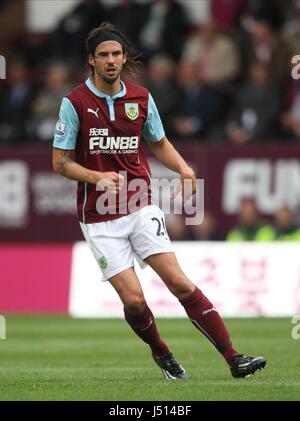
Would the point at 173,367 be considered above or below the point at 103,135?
below

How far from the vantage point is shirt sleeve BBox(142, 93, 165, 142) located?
9.66 m

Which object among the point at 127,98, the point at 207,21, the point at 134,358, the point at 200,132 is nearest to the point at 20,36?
the point at 207,21

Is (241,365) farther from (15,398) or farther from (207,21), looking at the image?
→ (207,21)

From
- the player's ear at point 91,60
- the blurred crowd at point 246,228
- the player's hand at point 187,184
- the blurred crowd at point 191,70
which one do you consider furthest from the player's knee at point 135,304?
the blurred crowd at point 191,70

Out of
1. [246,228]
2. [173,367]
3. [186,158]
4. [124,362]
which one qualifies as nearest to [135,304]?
[173,367]

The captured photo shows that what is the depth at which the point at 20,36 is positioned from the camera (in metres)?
24.2

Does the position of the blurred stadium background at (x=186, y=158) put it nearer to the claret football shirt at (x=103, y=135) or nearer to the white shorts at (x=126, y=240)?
the white shorts at (x=126, y=240)

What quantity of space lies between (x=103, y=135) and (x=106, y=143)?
7 cm

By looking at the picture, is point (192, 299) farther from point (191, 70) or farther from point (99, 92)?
point (191, 70)

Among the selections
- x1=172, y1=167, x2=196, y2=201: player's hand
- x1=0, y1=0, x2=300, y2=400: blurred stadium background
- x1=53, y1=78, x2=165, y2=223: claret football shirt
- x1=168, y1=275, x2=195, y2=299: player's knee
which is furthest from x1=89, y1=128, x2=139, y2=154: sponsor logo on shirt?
x1=0, y1=0, x2=300, y2=400: blurred stadium background

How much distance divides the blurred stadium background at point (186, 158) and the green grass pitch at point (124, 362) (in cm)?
10

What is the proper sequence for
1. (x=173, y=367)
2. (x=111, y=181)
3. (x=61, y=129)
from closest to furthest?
(x=111, y=181), (x=61, y=129), (x=173, y=367)

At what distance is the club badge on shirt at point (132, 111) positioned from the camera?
949 cm

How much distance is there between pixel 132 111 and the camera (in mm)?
9508
